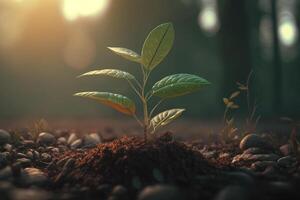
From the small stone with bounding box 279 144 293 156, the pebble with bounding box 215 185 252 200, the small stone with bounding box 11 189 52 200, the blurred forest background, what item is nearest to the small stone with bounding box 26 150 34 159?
the small stone with bounding box 11 189 52 200

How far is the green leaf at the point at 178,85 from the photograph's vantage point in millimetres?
2934

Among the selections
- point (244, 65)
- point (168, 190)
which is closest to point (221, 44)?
point (244, 65)

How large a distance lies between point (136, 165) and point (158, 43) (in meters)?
0.90

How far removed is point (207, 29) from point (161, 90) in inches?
708

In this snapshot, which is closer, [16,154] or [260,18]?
[16,154]

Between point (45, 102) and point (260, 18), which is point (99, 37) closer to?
point (45, 102)

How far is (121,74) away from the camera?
299cm

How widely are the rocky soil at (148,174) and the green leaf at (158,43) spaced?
0.60m

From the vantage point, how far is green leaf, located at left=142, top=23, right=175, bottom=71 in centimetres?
308

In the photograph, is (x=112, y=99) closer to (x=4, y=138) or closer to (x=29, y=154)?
(x=29, y=154)

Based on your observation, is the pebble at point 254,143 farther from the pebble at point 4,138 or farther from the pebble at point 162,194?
the pebble at point 4,138

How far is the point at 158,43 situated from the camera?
3.10 m

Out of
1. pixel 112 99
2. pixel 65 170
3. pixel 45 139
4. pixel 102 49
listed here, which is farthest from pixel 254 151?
pixel 102 49

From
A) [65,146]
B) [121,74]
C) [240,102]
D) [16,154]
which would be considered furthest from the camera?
[240,102]
